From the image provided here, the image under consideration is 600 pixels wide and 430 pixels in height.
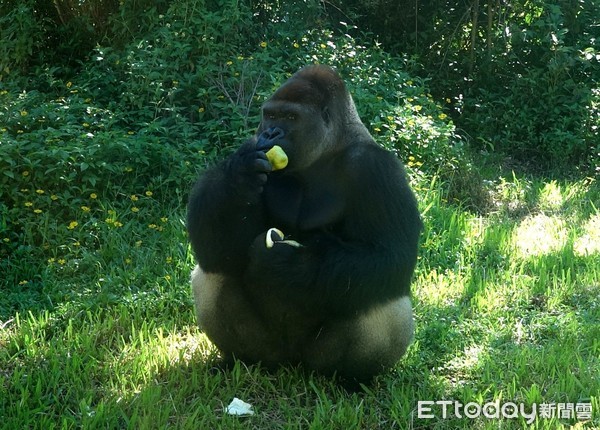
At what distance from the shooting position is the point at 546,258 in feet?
16.6

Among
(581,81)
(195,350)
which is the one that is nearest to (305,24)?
(581,81)

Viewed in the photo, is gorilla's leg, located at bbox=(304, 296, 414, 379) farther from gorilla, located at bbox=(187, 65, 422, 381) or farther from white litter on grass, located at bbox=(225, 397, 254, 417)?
white litter on grass, located at bbox=(225, 397, 254, 417)

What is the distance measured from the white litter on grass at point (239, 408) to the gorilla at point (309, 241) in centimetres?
30

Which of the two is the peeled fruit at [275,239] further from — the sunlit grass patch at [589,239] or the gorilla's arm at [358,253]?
the sunlit grass patch at [589,239]

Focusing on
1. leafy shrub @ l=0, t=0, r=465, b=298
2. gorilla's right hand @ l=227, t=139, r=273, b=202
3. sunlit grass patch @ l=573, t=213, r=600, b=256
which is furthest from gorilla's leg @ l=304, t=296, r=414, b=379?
sunlit grass patch @ l=573, t=213, r=600, b=256

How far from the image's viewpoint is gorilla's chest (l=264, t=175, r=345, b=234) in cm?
355

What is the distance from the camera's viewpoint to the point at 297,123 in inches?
140

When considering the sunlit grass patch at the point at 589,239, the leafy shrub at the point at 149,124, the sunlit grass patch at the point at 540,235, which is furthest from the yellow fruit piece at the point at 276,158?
the sunlit grass patch at the point at 589,239

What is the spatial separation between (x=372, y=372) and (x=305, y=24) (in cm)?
470

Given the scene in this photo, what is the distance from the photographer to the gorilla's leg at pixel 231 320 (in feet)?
11.8

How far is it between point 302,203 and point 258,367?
0.79 meters

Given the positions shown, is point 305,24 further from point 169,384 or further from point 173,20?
point 169,384

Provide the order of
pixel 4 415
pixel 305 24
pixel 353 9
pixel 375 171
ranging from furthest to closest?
1. pixel 353 9
2. pixel 305 24
3. pixel 375 171
4. pixel 4 415

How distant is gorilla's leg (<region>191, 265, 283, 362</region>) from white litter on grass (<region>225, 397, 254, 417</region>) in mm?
291
